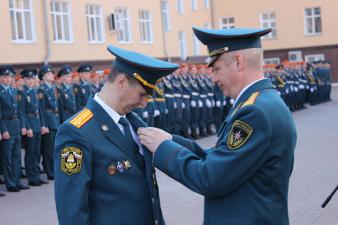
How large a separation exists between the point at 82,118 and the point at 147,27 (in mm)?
27461

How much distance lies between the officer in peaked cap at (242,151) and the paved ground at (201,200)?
13.5 ft

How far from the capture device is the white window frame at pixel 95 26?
25.7 m

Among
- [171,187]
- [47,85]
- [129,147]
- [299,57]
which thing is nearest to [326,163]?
[171,187]

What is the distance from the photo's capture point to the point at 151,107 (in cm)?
1506

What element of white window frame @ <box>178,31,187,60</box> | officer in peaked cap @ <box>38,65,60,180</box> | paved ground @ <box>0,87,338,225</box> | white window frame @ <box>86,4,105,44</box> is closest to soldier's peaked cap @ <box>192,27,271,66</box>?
paved ground @ <box>0,87,338,225</box>

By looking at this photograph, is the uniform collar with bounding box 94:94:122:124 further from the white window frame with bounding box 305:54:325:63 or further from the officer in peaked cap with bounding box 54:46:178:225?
the white window frame with bounding box 305:54:325:63

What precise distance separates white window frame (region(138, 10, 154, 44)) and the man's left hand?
87.7 feet

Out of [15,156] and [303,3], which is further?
[303,3]

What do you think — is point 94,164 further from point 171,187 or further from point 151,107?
point 151,107

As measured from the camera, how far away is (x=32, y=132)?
10883mm

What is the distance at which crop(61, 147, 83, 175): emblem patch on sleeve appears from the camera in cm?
297

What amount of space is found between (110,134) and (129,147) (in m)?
0.12

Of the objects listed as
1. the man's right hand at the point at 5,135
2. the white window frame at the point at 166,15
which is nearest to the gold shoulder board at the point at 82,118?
the man's right hand at the point at 5,135

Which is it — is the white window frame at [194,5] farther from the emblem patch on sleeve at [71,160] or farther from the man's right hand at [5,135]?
the emblem patch on sleeve at [71,160]
